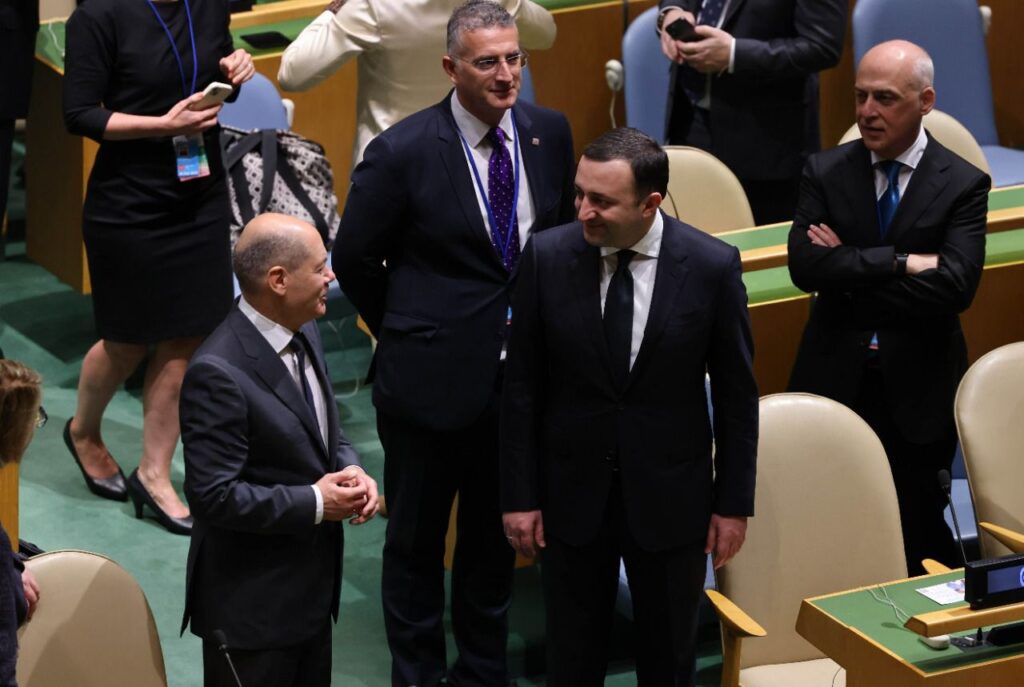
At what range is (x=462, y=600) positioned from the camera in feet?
12.8

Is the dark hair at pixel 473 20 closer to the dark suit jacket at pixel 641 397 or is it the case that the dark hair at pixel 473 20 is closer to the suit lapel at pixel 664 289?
the dark suit jacket at pixel 641 397

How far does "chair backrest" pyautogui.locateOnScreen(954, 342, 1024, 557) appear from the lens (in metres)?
3.84

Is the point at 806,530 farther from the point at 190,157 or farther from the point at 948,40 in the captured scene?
the point at 948,40

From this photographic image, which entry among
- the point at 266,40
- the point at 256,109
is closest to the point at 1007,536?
the point at 256,109

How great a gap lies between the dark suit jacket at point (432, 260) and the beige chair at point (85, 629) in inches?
34.3

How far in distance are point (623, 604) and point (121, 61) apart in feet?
6.22

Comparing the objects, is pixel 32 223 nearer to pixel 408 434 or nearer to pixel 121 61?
pixel 121 61

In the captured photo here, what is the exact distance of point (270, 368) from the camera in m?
3.14

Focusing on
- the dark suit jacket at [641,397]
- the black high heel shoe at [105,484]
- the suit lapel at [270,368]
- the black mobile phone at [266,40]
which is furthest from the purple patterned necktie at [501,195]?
the black mobile phone at [266,40]

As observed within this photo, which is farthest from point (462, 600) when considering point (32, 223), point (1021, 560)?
point (32, 223)

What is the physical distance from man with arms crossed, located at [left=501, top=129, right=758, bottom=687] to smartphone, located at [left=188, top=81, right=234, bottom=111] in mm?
1383

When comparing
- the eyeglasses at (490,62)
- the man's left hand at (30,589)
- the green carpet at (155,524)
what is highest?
the eyeglasses at (490,62)

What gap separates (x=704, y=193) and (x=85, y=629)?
2546 mm

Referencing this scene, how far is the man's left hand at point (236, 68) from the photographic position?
4.49 m
